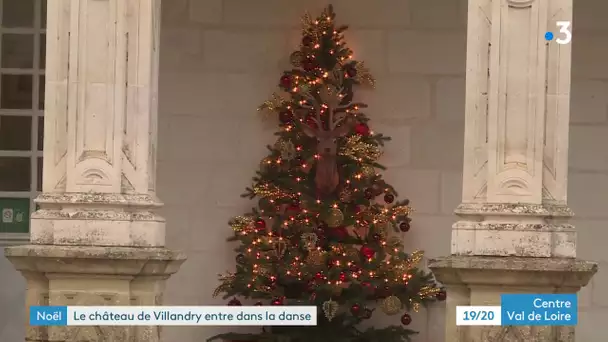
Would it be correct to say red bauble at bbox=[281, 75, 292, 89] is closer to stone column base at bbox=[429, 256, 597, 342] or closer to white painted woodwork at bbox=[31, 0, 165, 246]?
white painted woodwork at bbox=[31, 0, 165, 246]

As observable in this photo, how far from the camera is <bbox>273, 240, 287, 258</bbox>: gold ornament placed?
11531 mm

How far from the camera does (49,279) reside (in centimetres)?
872

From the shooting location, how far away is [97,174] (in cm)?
880

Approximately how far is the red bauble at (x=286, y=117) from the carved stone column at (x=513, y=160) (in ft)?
11.0

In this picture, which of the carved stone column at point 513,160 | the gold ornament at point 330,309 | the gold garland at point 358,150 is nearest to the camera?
the carved stone column at point 513,160

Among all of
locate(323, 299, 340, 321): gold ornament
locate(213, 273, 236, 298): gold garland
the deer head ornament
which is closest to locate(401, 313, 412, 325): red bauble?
locate(323, 299, 340, 321): gold ornament

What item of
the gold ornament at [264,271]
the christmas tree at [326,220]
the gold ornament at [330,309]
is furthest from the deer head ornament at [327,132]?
the gold ornament at [330,309]

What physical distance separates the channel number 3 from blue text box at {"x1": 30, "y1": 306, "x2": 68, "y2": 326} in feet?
12.0

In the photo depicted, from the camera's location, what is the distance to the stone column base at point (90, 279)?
8609 millimetres

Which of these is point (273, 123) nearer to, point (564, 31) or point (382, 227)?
point (382, 227)

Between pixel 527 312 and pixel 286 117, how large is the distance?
406 centimetres

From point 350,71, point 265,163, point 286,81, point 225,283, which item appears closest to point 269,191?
point 265,163

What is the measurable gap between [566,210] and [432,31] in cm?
392

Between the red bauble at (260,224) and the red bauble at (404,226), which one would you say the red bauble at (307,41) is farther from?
the red bauble at (404,226)
